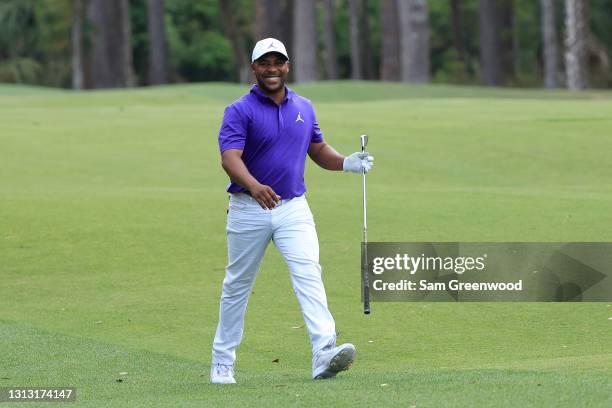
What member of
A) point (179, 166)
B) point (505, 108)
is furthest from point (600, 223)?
point (505, 108)

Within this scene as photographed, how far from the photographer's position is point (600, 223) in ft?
52.7

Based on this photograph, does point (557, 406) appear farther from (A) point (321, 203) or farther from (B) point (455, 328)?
(A) point (321, 203)

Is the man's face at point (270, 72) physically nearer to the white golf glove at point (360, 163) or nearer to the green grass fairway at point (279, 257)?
the white golf glove at point (360, 163)

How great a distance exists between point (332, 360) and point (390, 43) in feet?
151

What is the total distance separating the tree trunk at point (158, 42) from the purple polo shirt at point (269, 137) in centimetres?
5254

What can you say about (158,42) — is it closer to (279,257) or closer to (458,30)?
(458,30)

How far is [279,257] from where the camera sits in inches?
590

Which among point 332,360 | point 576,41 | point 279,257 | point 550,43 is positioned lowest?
point 279,257

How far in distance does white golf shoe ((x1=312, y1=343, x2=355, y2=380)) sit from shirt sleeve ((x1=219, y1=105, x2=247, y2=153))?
1.32 meters

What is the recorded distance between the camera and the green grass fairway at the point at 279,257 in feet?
28.5

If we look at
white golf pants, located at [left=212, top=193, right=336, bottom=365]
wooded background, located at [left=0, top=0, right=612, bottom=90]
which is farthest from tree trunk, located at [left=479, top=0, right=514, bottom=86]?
white golf pants, located at [left=212, top=193, right=336, bottom=365]

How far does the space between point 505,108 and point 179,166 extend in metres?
9.35

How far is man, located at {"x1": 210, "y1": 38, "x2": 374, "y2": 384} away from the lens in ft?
27.9

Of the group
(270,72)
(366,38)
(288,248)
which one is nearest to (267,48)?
(270,72)
